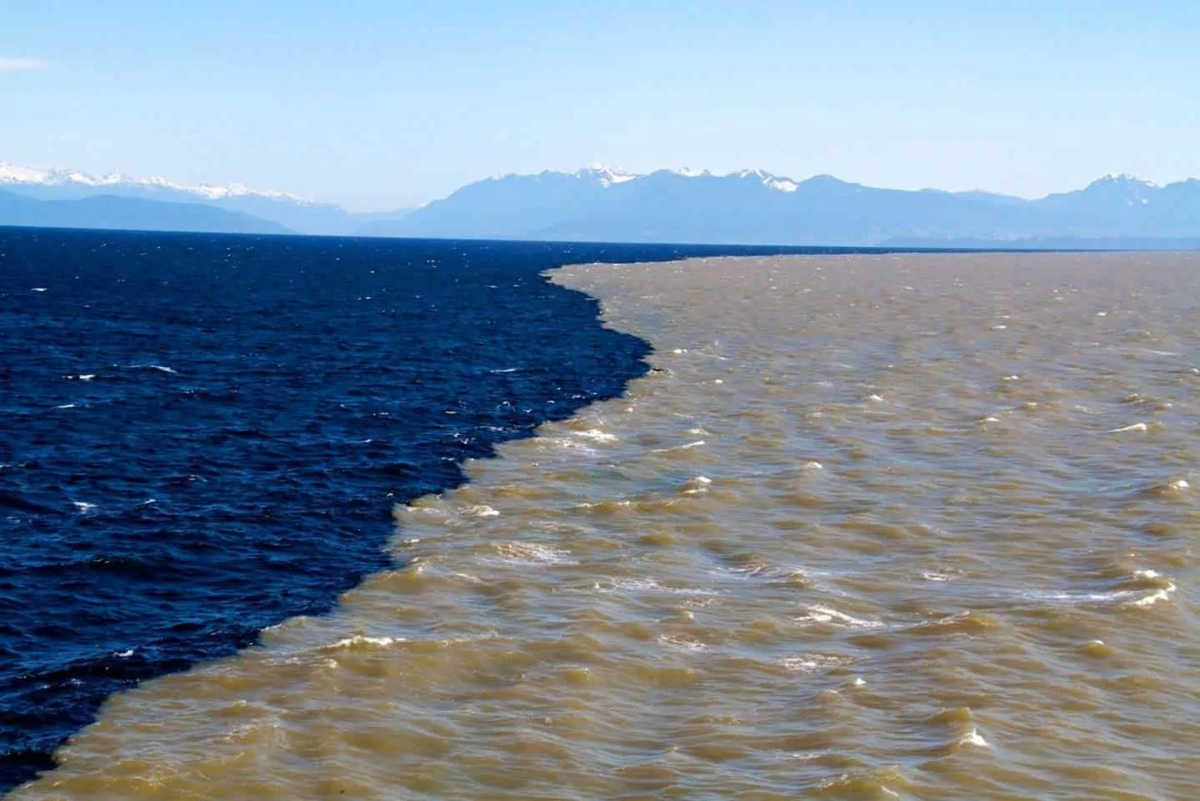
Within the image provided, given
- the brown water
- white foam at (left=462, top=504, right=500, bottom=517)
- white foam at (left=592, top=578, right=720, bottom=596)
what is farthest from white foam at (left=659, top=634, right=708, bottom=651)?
white foam at (left=462, top=504, right=500, bottom=517)

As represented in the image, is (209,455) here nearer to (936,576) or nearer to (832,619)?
(832,619)

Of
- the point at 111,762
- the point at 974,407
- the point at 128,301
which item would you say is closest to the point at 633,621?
the point at 111,762

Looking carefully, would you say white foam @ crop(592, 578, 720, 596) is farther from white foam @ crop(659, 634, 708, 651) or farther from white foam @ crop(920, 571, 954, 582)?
white foam @ crop(920, 571, 954, 582)

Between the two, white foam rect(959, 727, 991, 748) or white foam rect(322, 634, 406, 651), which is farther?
white foam rect(322, 634, 406, 651)

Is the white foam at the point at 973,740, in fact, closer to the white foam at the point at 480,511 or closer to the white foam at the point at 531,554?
the white foam at the point at 531,554

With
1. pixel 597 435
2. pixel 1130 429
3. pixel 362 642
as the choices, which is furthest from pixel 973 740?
pixel 1130 429

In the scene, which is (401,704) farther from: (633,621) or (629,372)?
(629,372)
